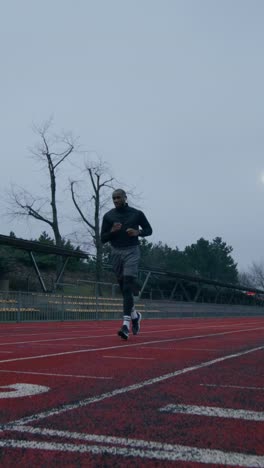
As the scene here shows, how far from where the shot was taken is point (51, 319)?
21.5 meters

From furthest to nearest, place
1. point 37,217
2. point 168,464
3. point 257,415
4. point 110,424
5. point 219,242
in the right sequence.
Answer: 1. point 219,242
2. point 37,217
3. point 257,415
4. point 110,424
5. point 168,464

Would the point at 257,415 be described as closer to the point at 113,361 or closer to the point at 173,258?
the point at 113,361

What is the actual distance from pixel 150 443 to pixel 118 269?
637 centimetres

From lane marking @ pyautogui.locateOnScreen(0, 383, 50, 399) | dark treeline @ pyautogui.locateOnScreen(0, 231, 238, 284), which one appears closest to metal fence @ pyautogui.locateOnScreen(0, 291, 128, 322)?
lane marking @ pyautogui.locateOnScreen(0, 383, 50, 399)

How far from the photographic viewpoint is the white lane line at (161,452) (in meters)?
2.29

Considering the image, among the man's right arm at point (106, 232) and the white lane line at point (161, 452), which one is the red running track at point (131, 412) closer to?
the white lane line at point (161, 452)

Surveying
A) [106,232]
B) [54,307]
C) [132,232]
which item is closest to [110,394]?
[132,232]

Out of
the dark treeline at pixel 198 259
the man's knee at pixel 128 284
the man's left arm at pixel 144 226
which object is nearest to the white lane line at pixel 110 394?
the man's knee at pixel 128 284

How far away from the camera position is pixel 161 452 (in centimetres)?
242

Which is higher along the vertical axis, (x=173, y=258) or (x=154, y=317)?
(x=173, y=258)

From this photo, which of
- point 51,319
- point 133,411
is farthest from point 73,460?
point 51,319

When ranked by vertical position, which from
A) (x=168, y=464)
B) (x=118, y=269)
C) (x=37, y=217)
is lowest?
(x=168, y=464)

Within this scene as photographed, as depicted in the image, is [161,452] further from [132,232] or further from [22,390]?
[132,232]

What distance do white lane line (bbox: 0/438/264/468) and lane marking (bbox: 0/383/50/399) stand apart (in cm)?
111
